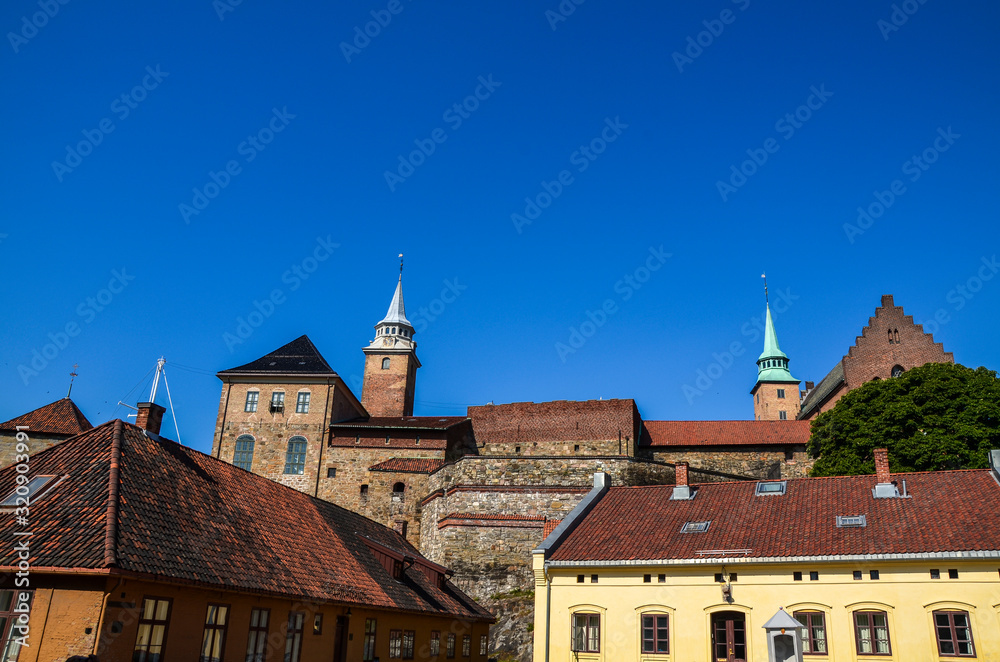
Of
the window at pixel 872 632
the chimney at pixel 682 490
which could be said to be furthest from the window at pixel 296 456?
the window at pixel 872 632

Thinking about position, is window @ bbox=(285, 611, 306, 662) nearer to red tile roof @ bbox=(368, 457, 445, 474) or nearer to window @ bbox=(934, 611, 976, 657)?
window @ bbox=(934, 611, 976, 657)

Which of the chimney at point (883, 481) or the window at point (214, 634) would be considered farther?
the chimney at point (883, 481)

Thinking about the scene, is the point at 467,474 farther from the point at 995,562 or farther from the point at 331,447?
the point at 995,562

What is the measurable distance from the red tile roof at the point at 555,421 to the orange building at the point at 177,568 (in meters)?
29.7

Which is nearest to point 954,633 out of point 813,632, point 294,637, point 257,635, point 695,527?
point 813,632

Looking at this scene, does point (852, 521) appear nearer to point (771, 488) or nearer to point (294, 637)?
point (771, 488)

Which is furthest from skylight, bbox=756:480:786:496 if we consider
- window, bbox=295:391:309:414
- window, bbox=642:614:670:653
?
window, bbox=295:391:309:414

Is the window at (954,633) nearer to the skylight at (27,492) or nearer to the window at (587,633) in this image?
the window at (587,633)

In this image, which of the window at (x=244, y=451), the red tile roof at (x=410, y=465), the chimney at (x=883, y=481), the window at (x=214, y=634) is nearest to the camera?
the window at (x=214, y=634)

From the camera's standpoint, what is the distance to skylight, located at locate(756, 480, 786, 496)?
1011 inches

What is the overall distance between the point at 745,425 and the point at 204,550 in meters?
43.3

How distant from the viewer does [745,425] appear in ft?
173

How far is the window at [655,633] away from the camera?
21719 mm

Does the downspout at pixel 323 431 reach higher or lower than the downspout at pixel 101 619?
higher
